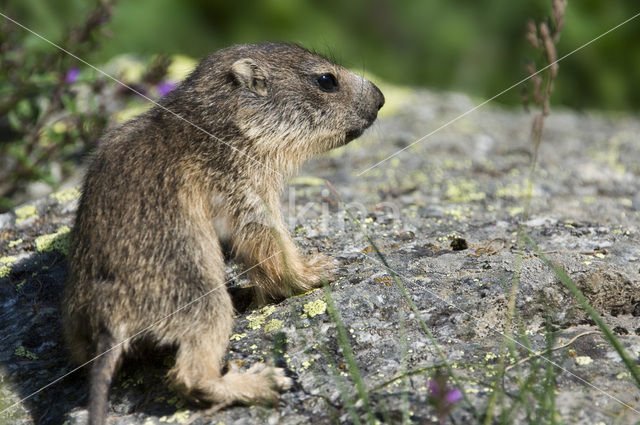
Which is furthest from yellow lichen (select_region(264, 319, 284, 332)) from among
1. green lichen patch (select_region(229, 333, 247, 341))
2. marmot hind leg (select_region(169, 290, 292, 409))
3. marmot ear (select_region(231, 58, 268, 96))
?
marmot ear (select_region(231, 58, 268, 96))

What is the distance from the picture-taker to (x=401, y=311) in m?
3.44

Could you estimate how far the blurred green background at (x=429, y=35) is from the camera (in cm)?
954

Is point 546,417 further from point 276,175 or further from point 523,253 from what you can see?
point 276,175

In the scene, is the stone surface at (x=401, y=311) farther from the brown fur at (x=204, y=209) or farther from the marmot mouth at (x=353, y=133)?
the marmot mouth at (x=353, y=133)

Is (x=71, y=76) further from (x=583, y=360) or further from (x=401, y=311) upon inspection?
(x=583, y=360)

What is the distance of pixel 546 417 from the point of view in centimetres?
257

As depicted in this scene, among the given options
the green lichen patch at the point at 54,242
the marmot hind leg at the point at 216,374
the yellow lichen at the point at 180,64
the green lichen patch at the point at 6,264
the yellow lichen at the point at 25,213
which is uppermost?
the yellow lichen at the point at 180,64

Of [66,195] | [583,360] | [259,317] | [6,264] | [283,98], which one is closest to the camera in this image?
[583,360]

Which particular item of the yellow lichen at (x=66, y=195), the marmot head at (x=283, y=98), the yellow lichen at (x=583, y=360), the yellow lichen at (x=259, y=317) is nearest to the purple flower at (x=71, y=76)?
the yellow lichen at (x=66, y=195)

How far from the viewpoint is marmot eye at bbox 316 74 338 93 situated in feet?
14.9

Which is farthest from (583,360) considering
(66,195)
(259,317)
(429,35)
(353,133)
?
(429,35)

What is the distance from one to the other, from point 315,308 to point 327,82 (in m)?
1.67

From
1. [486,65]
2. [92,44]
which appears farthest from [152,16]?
[486,65]

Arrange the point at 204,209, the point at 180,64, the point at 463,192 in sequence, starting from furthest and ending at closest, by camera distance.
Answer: the point at 180,64 → the point at 463,192 → the point at 204,209
